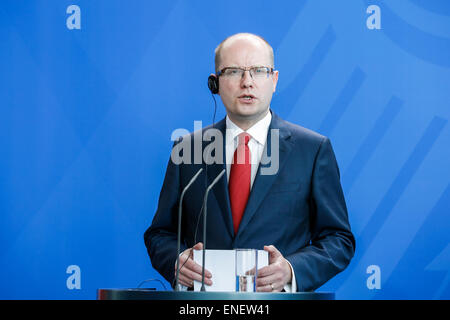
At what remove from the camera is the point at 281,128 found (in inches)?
106

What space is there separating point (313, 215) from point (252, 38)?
2.56ft

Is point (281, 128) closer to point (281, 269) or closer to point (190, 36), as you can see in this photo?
point (281, 269)

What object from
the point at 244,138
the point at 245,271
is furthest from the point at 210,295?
the point at 244,138

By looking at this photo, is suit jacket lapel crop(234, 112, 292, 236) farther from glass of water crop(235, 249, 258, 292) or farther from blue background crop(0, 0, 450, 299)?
blue background crop(0, 0, 450, 299)

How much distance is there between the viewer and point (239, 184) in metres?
2.58

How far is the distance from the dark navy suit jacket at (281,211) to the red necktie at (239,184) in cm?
4

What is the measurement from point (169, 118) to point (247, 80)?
100cm

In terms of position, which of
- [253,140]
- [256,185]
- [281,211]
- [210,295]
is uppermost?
[253,140]

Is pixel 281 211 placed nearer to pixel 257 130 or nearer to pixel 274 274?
pixel 257 130

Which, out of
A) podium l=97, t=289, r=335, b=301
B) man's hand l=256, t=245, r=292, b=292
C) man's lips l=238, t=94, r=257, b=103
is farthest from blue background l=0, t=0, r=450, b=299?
podium l=97, t=289, r=335, b=301

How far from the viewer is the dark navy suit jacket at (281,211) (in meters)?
2.50

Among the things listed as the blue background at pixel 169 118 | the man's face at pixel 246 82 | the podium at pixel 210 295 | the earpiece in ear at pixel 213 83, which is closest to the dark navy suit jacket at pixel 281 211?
the man's face at pixel 246 82

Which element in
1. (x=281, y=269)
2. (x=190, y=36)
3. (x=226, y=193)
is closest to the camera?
(x=281, y=269)
